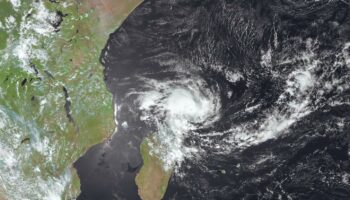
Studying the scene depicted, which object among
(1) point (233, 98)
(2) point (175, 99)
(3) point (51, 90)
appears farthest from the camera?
(3) point (51, 90)

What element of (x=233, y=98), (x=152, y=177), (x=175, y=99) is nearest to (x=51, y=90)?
(x=175, y=99)

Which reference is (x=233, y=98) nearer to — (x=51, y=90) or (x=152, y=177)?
(x=152, y=177)

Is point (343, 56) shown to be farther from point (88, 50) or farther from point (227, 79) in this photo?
point (88, 50)

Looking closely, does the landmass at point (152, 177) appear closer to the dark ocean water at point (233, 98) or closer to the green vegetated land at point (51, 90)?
the dark ocean water at point (233, 98)

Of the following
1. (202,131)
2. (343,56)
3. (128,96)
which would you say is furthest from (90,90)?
(343,56)

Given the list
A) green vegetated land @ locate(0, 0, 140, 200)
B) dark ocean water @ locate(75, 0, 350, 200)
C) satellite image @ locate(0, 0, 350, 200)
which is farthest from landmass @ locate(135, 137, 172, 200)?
green vegetated land @ locate(0, 0, 140, 200)

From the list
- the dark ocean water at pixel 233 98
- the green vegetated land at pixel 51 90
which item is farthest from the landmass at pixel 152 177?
the green vegetated land at pixel 51 90
